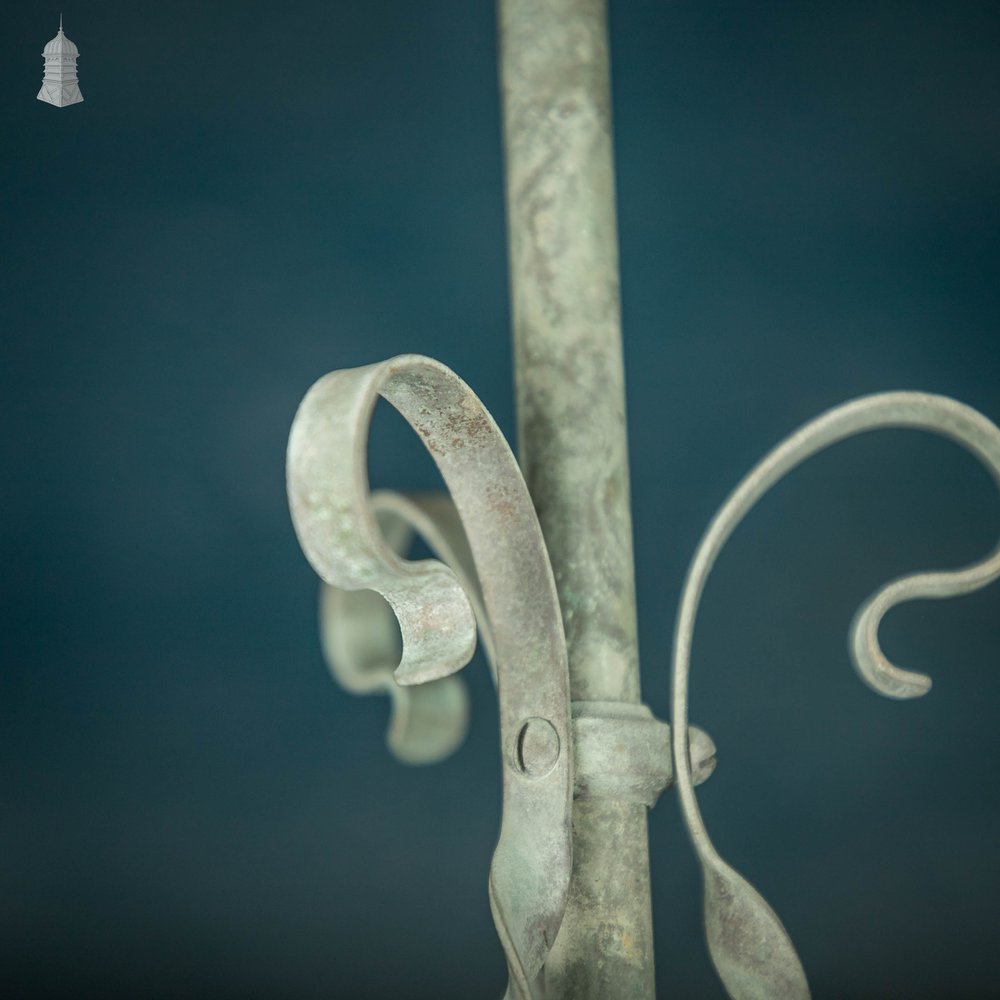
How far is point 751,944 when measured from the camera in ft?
2.08

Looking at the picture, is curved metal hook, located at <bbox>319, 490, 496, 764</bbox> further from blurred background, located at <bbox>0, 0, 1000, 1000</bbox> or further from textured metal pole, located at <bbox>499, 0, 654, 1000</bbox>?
blurred background, located at <bbox>0, 0, 1000, 1000</bbox>

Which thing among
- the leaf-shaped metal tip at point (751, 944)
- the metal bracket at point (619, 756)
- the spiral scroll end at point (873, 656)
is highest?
the spiral scroll end at point (873, 656)

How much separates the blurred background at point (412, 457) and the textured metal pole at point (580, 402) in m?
0.56

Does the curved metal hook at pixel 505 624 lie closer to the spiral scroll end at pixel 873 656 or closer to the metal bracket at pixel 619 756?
the metal bracket at pixel 619 756

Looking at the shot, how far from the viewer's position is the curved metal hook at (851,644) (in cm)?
63

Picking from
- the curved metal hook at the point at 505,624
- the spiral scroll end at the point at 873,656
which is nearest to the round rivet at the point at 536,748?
the curved metal hook at the point at 505,624

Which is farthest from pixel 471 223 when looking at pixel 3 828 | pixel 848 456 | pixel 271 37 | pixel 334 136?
pixel 3 828

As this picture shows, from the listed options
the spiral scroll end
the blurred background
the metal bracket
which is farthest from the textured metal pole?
the blurred background

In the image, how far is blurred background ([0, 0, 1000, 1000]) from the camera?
1.20 meters

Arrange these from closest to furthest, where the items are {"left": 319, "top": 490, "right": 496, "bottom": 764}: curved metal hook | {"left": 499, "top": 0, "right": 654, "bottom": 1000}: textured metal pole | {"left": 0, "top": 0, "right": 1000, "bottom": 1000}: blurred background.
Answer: {"left": 499, "top": 0, "right": 654, "bottom": 1000}: textured metal pole < {"left": 319, "top": 490, "right": 496, "bottom": 764}: curved metal hook < {"left": 0, "top": 0, "right": 1000, "bottom": 1000}: blurred background

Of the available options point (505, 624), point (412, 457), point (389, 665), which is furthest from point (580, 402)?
point (412, 457)

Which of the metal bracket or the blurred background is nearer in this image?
the metal bracket

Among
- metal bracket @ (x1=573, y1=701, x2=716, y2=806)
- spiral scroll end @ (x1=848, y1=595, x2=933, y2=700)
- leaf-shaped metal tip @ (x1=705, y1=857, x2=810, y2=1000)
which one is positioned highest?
spiral scroll end @ (x1=848, y1=595, x2=933, y2=700)

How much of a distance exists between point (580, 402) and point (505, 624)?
0.41 ft
